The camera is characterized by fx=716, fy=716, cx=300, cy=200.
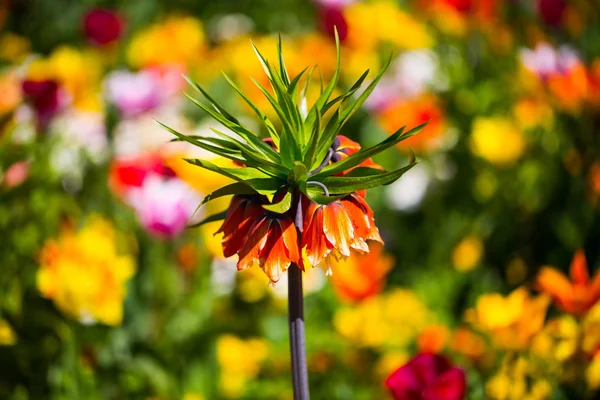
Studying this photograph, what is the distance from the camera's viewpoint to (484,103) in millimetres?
1936

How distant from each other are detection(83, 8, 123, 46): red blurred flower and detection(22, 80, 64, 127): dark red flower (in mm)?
649

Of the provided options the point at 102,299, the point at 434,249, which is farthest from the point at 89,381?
the point at 434,249

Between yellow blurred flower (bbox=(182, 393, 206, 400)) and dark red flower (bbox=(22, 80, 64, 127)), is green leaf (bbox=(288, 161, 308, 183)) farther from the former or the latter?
dark red flower (bbox=(22, 80, 64, 127))

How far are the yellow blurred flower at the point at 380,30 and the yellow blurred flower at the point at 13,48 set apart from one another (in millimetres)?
1005

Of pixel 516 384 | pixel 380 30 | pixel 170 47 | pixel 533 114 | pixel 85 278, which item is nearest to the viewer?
pixel 516 384

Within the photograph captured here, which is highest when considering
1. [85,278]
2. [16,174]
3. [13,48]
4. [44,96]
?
[13,48]

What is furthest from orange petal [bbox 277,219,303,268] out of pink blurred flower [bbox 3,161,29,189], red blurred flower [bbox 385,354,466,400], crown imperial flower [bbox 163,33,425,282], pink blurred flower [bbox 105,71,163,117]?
pink blurred flower [bbox 105,71,163,117]

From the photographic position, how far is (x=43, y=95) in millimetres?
1408

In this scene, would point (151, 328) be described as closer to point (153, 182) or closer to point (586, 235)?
point (153, 182)

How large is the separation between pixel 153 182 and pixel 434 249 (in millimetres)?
Result: 656

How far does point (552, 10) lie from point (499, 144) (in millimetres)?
690

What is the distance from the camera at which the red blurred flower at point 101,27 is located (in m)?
2.03

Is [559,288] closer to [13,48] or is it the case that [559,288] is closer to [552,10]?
[552,10]

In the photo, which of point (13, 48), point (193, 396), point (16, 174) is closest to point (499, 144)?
point (193, 396)
